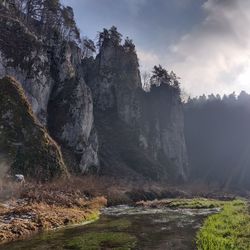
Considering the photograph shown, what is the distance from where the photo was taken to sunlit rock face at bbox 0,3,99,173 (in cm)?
7506

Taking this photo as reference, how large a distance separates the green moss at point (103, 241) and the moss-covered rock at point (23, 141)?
2647 centimetres

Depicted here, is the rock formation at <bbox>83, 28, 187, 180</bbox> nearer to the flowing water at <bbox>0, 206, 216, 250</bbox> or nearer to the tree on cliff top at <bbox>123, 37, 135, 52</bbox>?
the tree on cliff top at <bbox>123, 37, 135, 52</bbox>

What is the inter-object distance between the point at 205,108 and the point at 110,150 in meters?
100

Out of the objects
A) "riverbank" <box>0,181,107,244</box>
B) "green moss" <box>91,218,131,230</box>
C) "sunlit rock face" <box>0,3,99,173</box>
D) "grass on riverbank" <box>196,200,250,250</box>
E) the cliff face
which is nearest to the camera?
"grass on riverbank" <box>196,200,250,250</box>

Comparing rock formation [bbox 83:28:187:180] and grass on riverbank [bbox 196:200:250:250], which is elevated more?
rock formation [bbox 83:28:187:180]

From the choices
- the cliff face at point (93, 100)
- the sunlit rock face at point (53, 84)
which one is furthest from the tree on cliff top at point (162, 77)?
the sunlit rock face at point (53, 84)

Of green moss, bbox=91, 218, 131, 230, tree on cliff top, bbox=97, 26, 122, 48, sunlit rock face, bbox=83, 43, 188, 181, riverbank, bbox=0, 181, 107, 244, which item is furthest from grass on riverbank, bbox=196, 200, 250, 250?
tree on cliff top, bbox=97, 26, 122, 48

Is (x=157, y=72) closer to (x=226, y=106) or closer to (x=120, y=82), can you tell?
(x=120, y=82)

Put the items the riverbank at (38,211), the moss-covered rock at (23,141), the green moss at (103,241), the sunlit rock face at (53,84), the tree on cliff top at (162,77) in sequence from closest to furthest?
the green moss at (103,241)
the riverbank at (38,211)
the moss-covered rock at (23,141)
the sunlit rock face at (53,84)
the tree on cliff top at (162,77)

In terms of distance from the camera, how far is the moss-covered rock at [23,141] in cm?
5597

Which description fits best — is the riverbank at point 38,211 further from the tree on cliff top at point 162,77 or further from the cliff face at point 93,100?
the tree on cliff top at point 162,77

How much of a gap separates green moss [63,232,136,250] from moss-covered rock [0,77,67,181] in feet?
86.9

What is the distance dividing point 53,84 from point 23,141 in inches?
1171

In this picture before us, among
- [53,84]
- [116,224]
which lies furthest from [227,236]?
[53,84]
